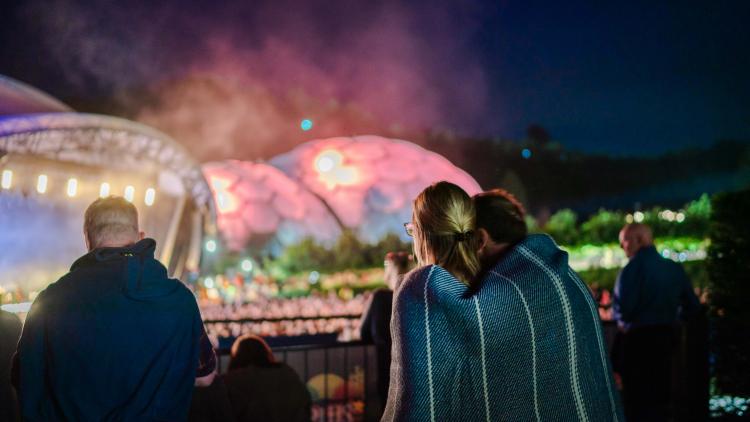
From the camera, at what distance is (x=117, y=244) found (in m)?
2.35

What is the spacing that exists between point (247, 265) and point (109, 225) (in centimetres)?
807

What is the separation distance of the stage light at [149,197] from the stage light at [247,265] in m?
2.87

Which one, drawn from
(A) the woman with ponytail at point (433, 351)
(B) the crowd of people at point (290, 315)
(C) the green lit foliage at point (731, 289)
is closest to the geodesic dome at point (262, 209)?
(B) the crowd of people at point (290, 315)

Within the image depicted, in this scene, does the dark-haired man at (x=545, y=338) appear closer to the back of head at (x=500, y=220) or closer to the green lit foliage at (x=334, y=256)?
the back of head at (x=500, y=220)

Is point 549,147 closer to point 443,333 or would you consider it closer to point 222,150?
point 222,150

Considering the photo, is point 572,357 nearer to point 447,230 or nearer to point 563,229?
point 447,230

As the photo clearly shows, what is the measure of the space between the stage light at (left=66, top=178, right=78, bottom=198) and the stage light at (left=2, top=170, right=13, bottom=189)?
2.43 ft

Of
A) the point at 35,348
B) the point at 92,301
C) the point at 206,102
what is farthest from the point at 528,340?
the point at 206,102

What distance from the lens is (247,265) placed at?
33.8 ft

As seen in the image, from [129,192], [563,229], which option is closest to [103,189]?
[129,192]

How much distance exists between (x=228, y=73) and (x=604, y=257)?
8623 mm

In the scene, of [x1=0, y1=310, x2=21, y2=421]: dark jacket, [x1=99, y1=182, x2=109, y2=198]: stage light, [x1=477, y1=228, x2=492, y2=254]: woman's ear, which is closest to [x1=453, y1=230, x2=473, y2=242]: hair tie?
[x1=477, y1=228, x2=492, y2=254]: woman's ear

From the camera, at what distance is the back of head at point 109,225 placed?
235 cm

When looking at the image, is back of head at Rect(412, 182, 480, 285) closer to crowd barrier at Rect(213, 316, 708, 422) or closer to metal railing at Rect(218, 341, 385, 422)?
crowd barrier at Rect(213, 316, 708, 422)
